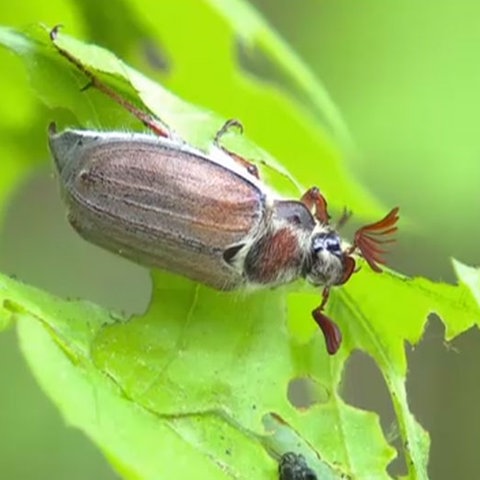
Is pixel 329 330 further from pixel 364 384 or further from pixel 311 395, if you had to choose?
pixel 364 384

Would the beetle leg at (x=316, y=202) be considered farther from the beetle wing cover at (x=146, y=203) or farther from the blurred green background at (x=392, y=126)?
the blurred green background at (x=392, y=126)

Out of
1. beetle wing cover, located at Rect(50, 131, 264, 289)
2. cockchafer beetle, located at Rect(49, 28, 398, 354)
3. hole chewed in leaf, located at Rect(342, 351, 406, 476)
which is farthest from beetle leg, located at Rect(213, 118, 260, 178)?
hole chewed in leaf, located at Rect(342, 351, 406, 476)

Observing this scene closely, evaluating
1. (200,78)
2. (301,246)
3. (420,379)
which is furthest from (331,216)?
(420,379)

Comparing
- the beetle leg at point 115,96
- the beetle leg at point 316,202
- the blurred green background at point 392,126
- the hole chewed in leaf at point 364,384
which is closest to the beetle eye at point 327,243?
the beetle leg at point 316,202

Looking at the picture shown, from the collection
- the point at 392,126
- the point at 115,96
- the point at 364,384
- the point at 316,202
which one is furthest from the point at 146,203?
the point at 364,384

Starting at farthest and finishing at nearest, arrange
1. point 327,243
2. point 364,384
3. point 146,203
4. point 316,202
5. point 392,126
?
point 364,384 < point 392,126 < point 327,243 < point 316,202 < point 146,203

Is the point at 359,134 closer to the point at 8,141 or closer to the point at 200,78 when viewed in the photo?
the point at 200,78
